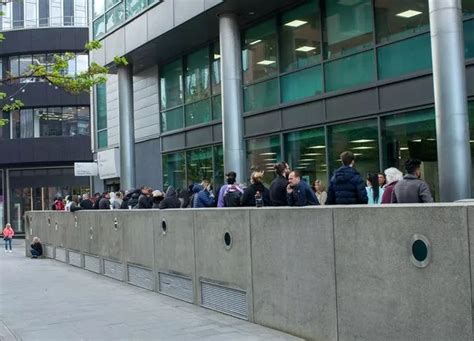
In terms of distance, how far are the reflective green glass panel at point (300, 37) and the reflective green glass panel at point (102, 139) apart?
14047mm

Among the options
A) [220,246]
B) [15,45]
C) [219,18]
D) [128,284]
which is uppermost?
[15,45]

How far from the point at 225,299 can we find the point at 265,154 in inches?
338

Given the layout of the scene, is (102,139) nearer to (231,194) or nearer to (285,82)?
(285,82)

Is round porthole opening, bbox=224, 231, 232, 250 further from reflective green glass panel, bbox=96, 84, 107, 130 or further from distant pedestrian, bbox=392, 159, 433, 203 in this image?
reflective green glass panel, bbox=96, 84, 107, 130

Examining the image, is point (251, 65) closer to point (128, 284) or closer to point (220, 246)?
point (128, 284)

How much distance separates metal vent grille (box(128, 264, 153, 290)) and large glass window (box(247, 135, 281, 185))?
17.1 feet

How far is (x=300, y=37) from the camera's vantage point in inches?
611

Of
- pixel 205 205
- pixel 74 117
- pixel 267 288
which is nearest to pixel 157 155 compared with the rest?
pixel 205 205

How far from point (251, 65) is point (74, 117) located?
86.4 feet

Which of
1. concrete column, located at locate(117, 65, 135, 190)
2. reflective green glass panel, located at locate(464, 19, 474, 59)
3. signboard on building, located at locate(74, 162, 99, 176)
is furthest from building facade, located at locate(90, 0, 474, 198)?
signboard on building, located at locate(74, 162, 99, 176)

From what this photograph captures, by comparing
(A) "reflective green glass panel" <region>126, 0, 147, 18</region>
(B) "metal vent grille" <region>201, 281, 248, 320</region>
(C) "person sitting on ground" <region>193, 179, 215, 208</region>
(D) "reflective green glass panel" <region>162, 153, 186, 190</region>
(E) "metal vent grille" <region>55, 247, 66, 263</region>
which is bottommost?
(E) "metal vent grille" <region>55, 247, 66, 263</region>

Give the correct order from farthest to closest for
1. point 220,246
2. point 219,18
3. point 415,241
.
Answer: point 219,18
point 220,246
point 415,241

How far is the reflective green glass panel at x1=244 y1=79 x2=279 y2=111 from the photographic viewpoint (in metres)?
16.4

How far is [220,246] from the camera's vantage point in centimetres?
859
